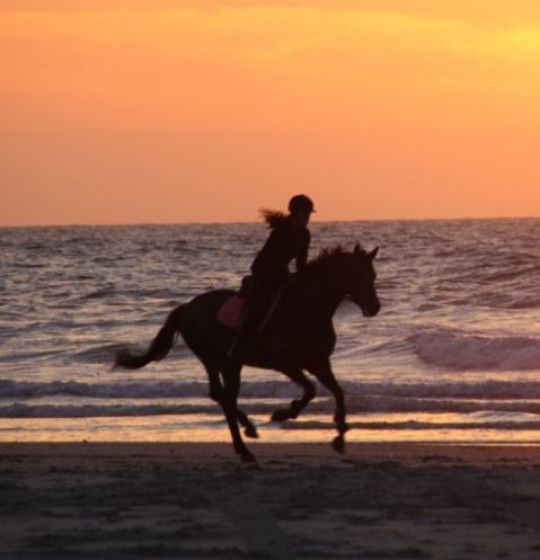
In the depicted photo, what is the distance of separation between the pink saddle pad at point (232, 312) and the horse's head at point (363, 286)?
931 mm

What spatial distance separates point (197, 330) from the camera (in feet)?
47.5

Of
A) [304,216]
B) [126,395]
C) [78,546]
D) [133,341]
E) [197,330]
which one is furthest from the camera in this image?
[133,341]

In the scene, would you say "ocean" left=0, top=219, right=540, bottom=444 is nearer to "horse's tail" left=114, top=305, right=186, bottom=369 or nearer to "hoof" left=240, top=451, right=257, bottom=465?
"horse's tail" left=114, top=305, right=186, bottom=369

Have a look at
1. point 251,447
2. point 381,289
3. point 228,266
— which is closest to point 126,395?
point 251,447

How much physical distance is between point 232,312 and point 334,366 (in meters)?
13.0

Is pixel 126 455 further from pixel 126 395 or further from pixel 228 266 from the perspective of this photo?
pixel 228 266

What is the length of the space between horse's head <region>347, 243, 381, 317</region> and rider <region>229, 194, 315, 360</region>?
0.43 metres

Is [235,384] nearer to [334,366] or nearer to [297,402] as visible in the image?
[297,402]

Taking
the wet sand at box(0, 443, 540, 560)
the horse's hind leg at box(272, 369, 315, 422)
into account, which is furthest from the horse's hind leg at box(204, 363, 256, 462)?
the horse's hind leg at box(272, 369, 315, 422)

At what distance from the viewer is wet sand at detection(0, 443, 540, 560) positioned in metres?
8.77

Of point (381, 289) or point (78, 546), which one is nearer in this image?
point (78, 546)

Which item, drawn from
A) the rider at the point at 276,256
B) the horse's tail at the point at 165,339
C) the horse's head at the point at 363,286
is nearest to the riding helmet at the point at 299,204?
the rider at the point at 276,256

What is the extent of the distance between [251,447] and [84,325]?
2096cm

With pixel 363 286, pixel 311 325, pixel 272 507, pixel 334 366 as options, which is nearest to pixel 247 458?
pixel 311 325
